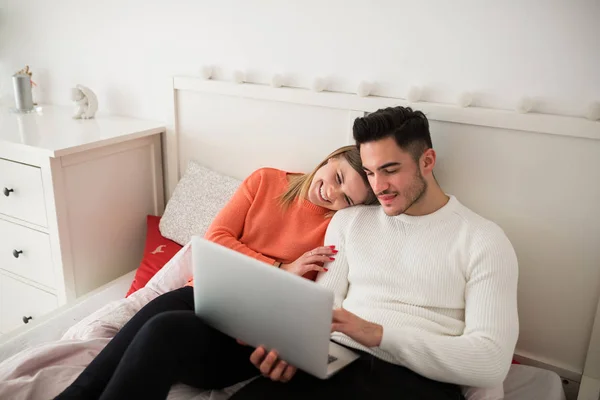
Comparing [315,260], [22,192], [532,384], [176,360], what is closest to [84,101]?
[22,192]

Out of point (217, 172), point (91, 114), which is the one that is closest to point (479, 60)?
point (217, 172)

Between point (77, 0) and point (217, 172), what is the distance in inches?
36.9

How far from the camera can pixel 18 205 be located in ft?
5.68

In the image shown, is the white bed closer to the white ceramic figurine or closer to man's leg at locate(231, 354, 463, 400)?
man's leg at locate(231, 354, 463, 400)

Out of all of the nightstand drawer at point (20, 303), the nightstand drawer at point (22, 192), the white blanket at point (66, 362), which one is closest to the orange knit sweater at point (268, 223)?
the white blanket at point (66, 362)

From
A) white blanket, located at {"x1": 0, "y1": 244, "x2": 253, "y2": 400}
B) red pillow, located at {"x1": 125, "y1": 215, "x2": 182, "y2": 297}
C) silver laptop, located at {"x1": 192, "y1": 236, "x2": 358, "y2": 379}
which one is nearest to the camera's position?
silver laptop, located at {"x1": 192, "y1": 236, "x2": 358, "y2": 379}

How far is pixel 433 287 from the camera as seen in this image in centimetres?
118

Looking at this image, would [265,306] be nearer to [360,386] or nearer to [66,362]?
[360,386]

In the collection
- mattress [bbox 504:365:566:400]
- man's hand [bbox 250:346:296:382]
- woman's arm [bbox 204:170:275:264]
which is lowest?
mattress [bbox 504:365:566:400]

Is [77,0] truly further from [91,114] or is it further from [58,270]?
[58,270]

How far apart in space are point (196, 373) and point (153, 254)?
74 centimetres

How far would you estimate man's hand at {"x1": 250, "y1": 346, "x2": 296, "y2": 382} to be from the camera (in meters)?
1.00

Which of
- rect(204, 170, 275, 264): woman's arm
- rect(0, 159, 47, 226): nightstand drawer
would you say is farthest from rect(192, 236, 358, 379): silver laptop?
rect(0, 159, 47, 226): nightstand drawer

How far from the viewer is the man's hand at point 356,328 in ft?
3.48
